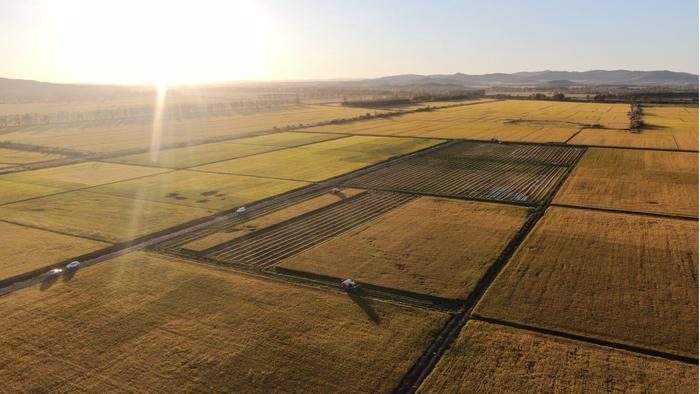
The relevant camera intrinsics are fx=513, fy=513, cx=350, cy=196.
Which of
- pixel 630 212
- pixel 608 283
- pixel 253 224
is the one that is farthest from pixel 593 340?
pixel 253 224

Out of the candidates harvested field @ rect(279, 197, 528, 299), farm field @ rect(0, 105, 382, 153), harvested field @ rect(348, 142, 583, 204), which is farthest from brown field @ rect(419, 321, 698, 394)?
farm field @ rect(0, 105, 382, 153)

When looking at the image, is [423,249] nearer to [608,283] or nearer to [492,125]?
[608,283]

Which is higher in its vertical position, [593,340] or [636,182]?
[636,182]

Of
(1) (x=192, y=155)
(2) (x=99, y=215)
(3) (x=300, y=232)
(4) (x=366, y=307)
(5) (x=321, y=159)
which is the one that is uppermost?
(1) (x=192, y=155)

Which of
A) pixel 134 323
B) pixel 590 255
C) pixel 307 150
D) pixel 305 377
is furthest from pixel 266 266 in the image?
pixel 307 150

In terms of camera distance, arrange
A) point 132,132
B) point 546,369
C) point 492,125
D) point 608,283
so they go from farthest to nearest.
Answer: point 492,125
point 132,132
point 608,283
point 546,369

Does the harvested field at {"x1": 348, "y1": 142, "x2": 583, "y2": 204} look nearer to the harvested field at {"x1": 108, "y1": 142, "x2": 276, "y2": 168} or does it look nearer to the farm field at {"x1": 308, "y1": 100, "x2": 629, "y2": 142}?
the farm field at {"x1": 308, "y1": 100, "x2": 629, "y2": 142}

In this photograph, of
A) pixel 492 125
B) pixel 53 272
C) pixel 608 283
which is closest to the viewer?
pixel 608 283
